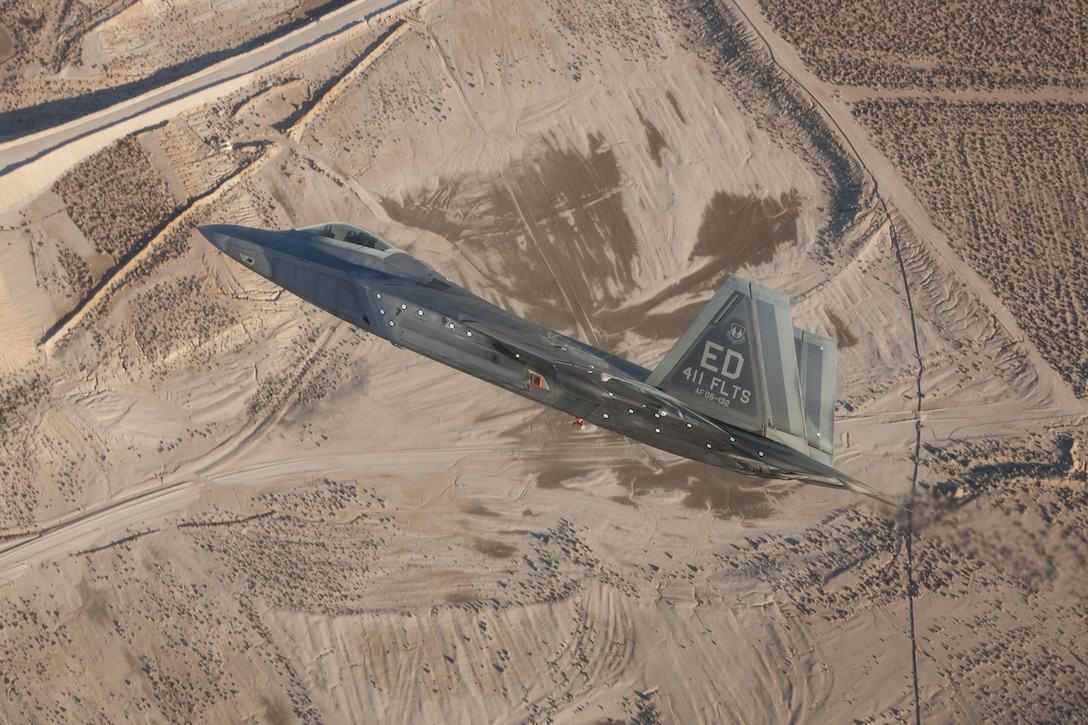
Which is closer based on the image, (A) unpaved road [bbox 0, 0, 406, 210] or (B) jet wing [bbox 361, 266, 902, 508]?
(B) jet wing [bbox 361, 266, 902, 508]

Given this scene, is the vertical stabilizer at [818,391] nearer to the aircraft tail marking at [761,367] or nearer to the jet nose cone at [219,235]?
the aircraft tail marking at [761,367]

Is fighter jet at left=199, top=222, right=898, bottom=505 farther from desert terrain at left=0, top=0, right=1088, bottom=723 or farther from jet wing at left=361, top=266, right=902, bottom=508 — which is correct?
desert terrain at left=0, top=0, right=1088, bottom=723

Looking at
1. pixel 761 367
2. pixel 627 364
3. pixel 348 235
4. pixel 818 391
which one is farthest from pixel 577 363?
pixel 348 235

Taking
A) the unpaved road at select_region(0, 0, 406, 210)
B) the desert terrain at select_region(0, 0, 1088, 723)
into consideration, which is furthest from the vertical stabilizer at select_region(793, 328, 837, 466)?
the unpaved road at select_region(0, 0, 406, 210)

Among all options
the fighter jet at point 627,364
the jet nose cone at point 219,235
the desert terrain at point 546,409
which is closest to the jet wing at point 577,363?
the fighter jet at point 627,364

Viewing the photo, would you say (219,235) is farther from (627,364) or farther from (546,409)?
(627,364)

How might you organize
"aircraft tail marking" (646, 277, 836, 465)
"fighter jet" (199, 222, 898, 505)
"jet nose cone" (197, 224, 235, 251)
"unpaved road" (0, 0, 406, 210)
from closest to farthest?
"aircraft tail marking" (646, 277, 836, 465)
"fighter jet" (199, 222, 898, 505)
"jet nose cone" (197, 224, 235, 251)
"unpaved road" (0, 0, 406, 210)
